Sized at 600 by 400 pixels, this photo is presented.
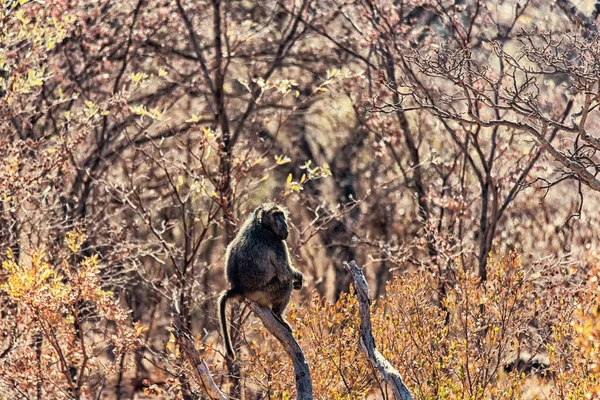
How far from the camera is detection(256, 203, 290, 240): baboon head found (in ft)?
27.2

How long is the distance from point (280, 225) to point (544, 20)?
12.2 metres

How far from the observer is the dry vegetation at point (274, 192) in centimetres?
1125

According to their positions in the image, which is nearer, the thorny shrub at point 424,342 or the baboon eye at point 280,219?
the baboon eye at point 280,219

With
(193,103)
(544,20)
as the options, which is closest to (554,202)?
(544,20)

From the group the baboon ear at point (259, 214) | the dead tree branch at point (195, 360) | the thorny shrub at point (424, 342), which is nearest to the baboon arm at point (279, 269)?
the baboon ear at point (259, 214)

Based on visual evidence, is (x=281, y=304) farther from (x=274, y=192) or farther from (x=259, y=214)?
(x=274, y=192)

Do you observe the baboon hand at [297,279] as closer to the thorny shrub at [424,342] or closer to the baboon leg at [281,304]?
the baboon leg at [281,304]

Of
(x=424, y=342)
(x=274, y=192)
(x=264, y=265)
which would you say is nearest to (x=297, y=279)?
(x=264, y=265)

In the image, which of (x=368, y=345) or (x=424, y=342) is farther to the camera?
(x=424, y=342)

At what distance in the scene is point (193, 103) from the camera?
2128 cm

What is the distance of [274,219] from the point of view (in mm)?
8336

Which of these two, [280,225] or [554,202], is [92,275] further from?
[554,202]

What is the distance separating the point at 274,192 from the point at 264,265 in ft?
41.5

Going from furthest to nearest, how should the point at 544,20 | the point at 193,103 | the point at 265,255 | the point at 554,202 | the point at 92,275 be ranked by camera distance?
the point at 193,103
the point at 554,202
the point at 544,20
the point at 92,275
the point at 265,255
